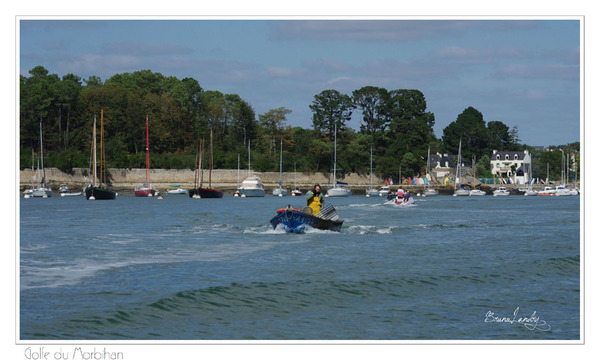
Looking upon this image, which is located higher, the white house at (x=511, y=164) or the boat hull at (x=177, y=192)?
the white house at (x=511, y=164)

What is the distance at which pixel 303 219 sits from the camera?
102 ft

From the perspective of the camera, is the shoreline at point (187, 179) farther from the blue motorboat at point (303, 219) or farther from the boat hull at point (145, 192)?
the blue motorboat at point (303, 219)

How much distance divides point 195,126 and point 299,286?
95341 millimetres

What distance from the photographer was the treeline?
104m

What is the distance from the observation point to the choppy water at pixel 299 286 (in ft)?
47.5

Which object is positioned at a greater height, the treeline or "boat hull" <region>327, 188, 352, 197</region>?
the treeline

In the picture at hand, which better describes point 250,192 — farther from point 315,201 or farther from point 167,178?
point 315,201

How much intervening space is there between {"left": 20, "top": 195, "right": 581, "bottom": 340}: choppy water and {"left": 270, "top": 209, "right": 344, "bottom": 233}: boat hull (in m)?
A: 0.36

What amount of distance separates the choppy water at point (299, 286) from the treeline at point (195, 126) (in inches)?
2870

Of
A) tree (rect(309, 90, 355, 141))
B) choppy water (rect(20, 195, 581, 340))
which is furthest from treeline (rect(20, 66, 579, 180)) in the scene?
choppy water (rect(20, 195, 581, 340))

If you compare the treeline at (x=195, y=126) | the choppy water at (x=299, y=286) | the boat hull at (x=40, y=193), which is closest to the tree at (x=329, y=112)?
the treeline at (x=195, y=126)

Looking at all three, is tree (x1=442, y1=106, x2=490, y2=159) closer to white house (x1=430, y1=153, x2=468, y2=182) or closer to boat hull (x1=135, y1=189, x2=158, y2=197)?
white house (x1=430, y1=153, x2=468, y2=182)

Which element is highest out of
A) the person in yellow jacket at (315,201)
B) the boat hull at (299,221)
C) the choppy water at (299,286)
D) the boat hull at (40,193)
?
the person in yellow jacket at (315,201)

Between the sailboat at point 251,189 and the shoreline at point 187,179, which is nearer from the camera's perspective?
the sailboat at point 251,189
